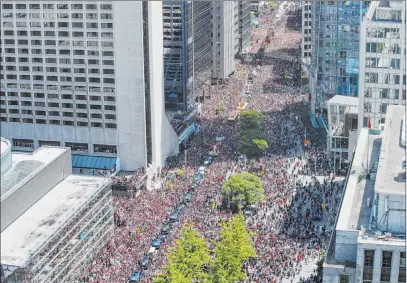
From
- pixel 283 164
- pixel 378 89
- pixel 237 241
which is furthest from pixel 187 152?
pixel 237 241

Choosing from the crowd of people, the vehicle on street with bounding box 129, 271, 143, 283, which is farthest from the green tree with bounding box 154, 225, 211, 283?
the crowd of people

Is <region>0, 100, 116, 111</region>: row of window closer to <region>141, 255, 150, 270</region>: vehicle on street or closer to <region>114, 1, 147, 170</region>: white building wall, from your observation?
<region>114, 1, 147, 170</region>: white building wall

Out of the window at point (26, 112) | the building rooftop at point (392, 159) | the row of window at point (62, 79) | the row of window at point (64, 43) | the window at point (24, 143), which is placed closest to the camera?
the building rooftop at point (392, 159)

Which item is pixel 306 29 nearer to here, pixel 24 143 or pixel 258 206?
pixel 24 143

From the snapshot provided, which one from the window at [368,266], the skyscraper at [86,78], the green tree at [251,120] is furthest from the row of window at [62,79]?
the window at [368,266]

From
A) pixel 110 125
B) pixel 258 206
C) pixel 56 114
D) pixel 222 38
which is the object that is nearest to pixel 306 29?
pixel 222 38

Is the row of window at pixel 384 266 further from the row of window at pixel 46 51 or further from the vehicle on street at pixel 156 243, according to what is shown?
the row of window at pixel 46 51

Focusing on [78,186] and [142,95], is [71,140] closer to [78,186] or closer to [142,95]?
[142,95]
